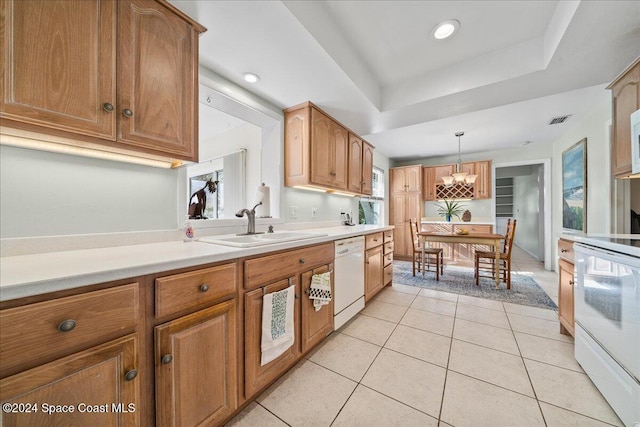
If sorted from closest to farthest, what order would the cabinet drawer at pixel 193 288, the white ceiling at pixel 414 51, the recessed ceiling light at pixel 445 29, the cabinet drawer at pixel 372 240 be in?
1. the cabinet drawer at pixel 193 288
2. the white ceiling at pixel 414 51
3. the recessed ceiling light at pixel 445 29
4. the cabinet drawer at pixel 372 240

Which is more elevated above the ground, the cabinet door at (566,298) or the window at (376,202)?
the window at (376,202)

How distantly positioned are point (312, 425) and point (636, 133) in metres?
2.80

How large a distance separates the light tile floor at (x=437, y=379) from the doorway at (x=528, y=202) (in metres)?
3.18

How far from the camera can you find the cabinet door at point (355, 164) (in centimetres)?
322

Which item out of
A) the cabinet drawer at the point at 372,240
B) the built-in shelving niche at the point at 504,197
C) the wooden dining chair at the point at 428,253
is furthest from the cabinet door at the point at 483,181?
the cabinet drawer at the point at 372,240

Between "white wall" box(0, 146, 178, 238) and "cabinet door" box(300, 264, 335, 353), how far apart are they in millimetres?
1036

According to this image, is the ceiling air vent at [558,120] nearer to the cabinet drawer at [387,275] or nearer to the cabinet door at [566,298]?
the cabinet door at [566,298]

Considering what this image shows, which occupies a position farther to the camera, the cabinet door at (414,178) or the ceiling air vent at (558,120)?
the cabinet door at (414,178)

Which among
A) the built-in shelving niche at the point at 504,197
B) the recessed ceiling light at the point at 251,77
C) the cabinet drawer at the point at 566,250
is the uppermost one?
the recessed ceiling light at the point at 251,77

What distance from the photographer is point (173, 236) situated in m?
1.56

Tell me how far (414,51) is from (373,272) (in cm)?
235

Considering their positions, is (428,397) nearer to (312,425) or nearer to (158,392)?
(312,425)

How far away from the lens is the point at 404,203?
552 cm

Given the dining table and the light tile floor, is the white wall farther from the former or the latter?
the dining table
